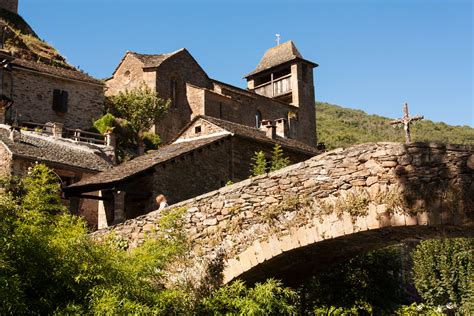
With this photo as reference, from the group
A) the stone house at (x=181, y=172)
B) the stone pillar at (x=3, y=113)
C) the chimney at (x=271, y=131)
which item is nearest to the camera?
the stone house at (x=181, y=172)

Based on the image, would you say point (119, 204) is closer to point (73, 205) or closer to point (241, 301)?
point (73, 205)

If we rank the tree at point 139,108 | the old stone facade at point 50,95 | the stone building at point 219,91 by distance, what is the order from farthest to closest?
the stone building at point 219,91 < the tree at point 139,108 < the old stone facade at point 50,95

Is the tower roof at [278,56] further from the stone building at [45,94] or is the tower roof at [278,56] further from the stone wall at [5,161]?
the stone wall at [5,161]

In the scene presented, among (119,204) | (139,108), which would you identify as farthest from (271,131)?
(139,108)

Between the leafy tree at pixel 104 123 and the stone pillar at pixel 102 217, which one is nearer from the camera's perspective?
the stone pillar at pixel 102 217

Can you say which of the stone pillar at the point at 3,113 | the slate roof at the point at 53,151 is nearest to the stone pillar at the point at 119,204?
the slate roof at the point at 53,151

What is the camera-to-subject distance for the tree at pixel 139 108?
34.2m

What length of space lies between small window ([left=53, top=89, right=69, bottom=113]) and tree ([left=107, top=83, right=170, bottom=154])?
3.65m

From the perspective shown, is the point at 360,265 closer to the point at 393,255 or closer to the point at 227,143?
the point at 393,255

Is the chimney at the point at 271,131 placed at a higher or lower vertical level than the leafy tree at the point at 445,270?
higher

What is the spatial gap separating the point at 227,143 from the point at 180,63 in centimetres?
1993

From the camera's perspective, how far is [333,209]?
9.07 metres

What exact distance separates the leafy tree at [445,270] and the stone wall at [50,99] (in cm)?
2216

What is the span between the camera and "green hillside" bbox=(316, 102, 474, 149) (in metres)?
54.9
